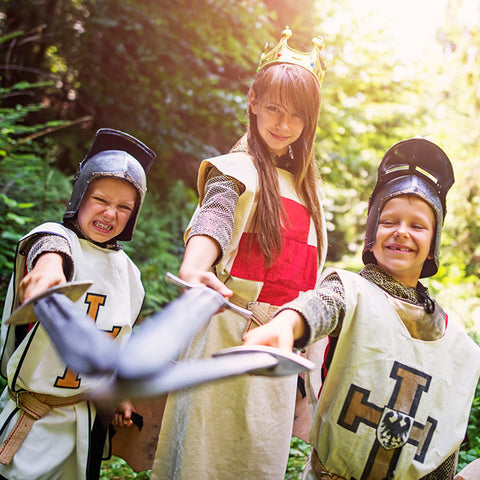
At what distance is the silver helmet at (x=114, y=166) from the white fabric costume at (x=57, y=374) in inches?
7.0

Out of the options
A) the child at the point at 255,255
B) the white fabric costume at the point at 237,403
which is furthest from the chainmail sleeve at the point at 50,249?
the white fabric costume at the point at 237,403

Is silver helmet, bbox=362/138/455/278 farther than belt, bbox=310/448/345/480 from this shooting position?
Yes

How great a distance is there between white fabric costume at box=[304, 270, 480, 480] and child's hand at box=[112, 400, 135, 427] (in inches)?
35.4

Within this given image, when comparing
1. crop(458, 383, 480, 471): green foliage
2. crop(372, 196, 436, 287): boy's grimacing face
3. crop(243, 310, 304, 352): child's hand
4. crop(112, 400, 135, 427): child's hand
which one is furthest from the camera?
crop(458, 383, 480, 471): green foliage

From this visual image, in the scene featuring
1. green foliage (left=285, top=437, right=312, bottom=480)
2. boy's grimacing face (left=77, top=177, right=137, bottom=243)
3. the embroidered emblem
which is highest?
boy's grimacing face (left=77, top=177, right=137, bottom=243)

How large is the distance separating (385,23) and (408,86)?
1.53 metres

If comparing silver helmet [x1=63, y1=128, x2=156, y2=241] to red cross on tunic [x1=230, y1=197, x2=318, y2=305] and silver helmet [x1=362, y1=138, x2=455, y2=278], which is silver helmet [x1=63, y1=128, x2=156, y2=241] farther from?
silver helmet [x1=362, y1=138, x2=455, y2=278]

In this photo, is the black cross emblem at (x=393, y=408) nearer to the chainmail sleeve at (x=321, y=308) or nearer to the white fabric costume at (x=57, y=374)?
the chainmail sleeve at (x=321, y=308)

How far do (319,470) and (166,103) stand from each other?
17.1 ft

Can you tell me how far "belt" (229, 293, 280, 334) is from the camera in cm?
186

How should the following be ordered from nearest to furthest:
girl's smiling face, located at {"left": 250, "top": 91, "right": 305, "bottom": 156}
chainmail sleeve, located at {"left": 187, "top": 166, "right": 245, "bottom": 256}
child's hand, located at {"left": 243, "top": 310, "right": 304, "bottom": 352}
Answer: child's hand, located at {"left": 243, "top": 310, "right": 304, "bottom": 352}
chainmail sleeve, located at {"left": 187, "top": 166, "right": 245, "bottom": 256}
girl's smiling face, located at {"left": 250, "top": 91, "right": 305, "bottom": 156}

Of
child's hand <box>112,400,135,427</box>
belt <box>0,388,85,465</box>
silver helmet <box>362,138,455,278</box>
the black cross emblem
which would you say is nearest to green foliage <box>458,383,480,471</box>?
the black cross emblem

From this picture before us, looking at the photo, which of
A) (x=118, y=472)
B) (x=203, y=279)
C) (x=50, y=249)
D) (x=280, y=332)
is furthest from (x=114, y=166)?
(x=118, y=472)

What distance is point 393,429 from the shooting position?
1.67m
